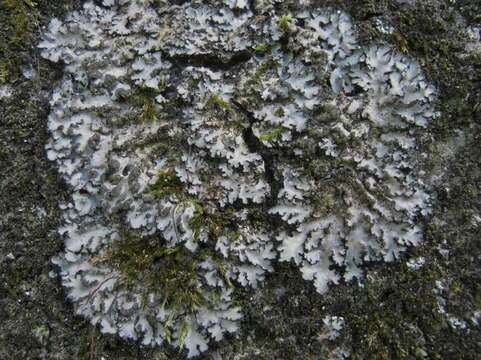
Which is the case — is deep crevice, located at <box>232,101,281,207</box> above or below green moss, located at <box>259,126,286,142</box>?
below

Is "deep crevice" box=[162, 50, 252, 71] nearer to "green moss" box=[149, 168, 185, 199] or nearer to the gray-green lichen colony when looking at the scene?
the gray-green lichen colony

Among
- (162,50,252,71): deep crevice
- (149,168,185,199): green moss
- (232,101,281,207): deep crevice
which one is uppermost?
(162,50,252,71): deep crevice

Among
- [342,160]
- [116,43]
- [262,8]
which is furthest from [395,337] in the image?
[116,43]

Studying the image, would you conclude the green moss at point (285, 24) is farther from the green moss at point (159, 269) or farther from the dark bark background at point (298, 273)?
the green moss at point (159, 269)

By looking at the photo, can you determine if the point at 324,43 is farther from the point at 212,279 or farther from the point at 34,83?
the point at 34,83

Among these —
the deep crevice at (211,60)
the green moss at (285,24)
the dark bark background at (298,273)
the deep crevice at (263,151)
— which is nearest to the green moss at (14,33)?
the dark bark background at (298,273)

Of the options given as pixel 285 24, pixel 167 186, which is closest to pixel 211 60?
pixel 285 24

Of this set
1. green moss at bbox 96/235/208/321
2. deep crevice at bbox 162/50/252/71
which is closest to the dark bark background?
green moss at bbox 96/235/208/321

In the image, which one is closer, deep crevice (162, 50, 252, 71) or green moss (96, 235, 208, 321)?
green moss (96, 235, 208, 321)
